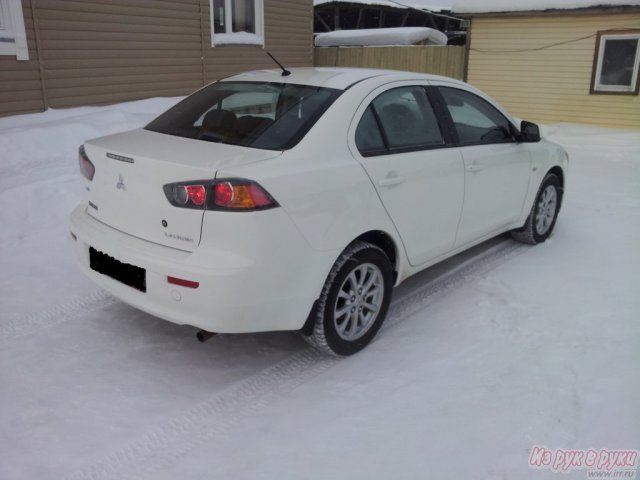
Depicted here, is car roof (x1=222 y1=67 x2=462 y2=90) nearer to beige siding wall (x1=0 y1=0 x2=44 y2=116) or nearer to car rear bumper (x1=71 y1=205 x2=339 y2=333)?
car rear bumper (x1=71 y1=205 x2=339 y2=333)

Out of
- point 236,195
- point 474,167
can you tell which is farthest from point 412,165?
point 236,195

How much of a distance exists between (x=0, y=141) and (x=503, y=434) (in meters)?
6.53

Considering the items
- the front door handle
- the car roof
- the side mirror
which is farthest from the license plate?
the side mirror

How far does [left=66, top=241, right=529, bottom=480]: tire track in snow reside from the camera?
8.58 feet

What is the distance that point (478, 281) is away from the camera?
4.68 metres

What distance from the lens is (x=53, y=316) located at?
3957mm

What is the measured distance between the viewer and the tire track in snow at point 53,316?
3.74 m

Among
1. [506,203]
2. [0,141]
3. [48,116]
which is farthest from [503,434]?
[48,116]

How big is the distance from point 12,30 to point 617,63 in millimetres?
12175

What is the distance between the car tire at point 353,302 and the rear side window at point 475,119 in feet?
4.22

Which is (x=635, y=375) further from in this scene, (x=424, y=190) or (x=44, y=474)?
(x=44, y=474)

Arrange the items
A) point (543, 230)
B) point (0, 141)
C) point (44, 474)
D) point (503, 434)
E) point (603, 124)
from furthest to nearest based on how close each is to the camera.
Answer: point (603, 124)
point (0, 141)
point (543, 230)
point (503, 434)
point (44, 474)

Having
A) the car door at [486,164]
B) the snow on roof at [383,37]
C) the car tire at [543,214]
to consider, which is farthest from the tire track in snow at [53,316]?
the snow on roof at [383,37]

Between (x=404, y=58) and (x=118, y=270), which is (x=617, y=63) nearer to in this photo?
(x=404, y=58)
